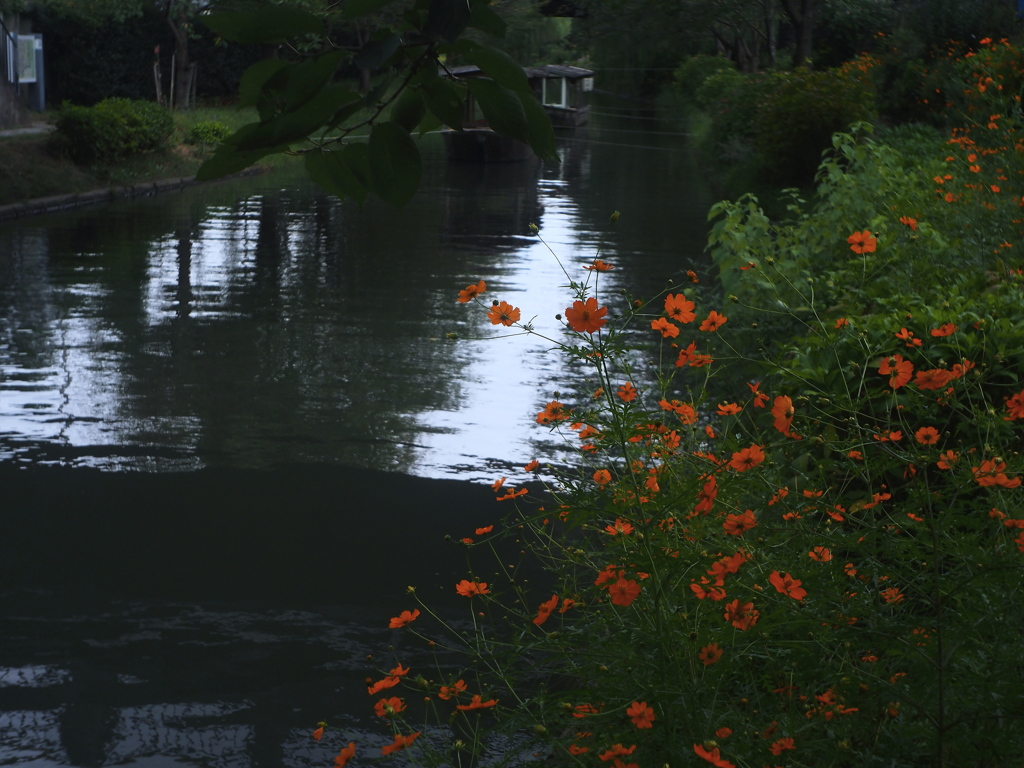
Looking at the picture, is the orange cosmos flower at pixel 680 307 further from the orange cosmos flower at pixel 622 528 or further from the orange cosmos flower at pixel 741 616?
the orange cosmos flower at pixel 741 616

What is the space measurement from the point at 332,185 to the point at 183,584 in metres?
3.35

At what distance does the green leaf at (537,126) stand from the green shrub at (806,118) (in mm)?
13841

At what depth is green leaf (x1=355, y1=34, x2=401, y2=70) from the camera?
1466 mm

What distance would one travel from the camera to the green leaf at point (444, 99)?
1.64 meters

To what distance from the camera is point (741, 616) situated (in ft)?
7.49

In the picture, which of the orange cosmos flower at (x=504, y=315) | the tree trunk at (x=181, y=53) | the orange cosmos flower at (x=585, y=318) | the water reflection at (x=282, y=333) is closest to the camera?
the orange cosmos flower at (x=585, y=318)

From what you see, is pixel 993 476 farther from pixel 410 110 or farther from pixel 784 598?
pixel 410 110

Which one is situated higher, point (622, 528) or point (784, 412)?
point (784, 412)

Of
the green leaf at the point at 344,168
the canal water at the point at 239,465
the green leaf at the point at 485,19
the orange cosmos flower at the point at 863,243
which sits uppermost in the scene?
the green leaf at the point at 485,19

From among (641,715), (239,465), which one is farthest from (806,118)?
(641,715)

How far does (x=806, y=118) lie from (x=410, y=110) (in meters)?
14.3

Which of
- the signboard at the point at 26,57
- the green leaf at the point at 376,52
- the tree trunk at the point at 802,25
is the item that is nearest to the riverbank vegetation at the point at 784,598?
the green leaf at the point at 376,52

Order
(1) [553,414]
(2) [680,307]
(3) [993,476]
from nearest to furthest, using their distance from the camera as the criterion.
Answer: (3) [993,476], (2) [680,307], (1) [553,414]

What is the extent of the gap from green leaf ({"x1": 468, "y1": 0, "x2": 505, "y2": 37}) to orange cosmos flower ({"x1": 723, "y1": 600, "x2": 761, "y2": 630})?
1.30m
